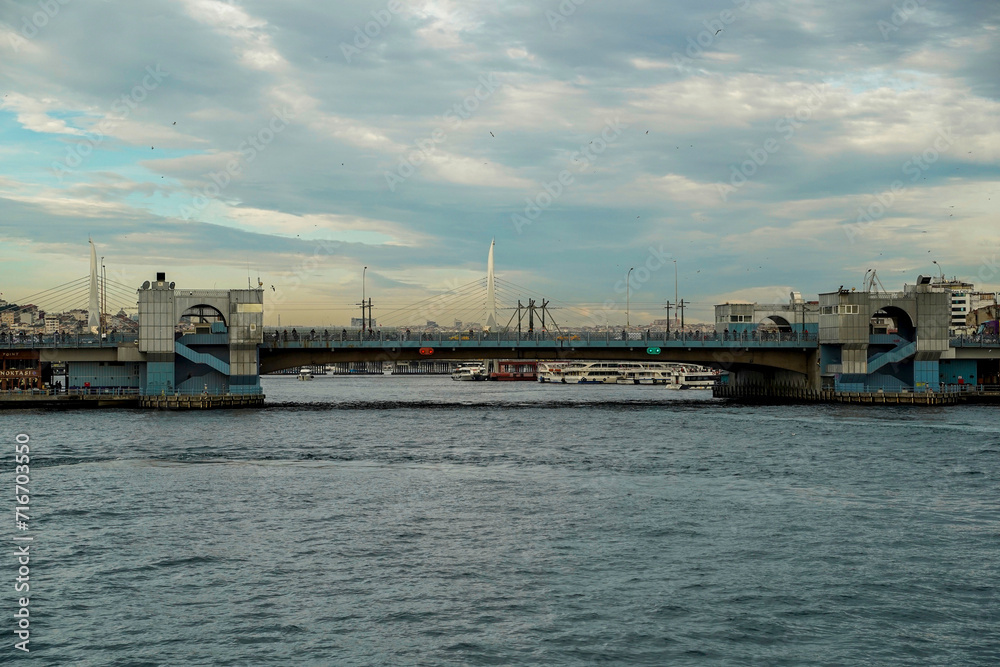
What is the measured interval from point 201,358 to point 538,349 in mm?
39724

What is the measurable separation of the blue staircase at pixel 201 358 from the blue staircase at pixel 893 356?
74873 millimetres

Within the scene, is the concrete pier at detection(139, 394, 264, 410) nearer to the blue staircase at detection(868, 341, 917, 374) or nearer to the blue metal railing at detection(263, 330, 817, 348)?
the blue metal railing at detection(263, 330, 817, 348)

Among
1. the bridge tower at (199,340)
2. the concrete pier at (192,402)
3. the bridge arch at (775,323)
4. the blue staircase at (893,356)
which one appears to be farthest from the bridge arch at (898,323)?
the concrete pier at (192,402)

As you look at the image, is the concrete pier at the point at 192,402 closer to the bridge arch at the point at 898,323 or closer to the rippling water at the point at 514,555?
the rippling water at the point at 514,555

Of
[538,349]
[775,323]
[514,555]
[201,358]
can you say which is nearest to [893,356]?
[775,323]

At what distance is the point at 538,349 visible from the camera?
119m

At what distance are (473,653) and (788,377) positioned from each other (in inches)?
4294

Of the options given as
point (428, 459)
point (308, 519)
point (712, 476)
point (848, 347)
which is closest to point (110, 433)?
point (428, 459)

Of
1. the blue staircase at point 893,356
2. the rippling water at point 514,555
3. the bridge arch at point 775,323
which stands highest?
the bridge arch at point 775,323

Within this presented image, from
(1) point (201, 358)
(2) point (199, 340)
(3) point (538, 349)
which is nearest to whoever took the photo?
(1) point (201, 358)

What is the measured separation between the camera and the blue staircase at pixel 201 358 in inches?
4188

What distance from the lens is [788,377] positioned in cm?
12744

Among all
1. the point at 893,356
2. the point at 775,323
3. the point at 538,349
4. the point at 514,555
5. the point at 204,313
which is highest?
the point at 204,313

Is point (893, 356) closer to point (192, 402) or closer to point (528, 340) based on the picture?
point (528, 340)
